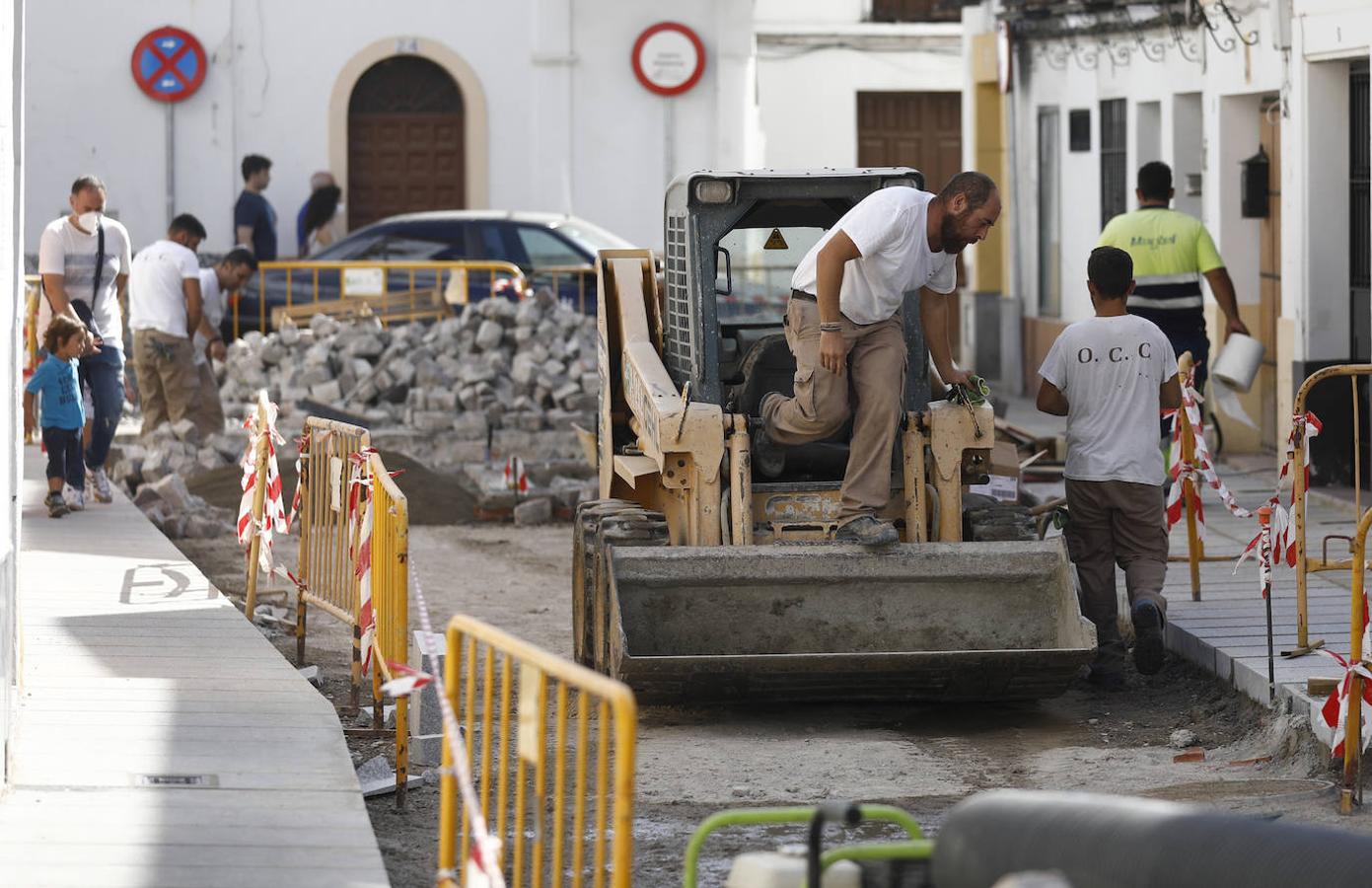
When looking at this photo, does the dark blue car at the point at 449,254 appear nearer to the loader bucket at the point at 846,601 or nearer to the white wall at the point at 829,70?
the white wall at the point at 829,70

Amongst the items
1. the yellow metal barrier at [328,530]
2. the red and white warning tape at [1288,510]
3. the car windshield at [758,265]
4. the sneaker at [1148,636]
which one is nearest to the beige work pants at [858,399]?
the car windshield at [758,265]

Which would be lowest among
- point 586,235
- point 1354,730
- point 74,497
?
point 1354,730

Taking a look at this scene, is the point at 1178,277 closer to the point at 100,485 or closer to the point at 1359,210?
the point at 1359,210

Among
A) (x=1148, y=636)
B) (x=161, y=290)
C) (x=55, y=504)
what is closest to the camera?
(x=1148, y=636)

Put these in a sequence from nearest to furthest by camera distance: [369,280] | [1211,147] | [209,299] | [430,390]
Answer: [1211,147], [209,299], [430,390], [369,280]

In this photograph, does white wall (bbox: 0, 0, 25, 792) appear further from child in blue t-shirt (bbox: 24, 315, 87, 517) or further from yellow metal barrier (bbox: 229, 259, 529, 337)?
yellow metal barrier (bbox: 229, 259, 529, 337)

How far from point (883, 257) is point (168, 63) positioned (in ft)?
59.6

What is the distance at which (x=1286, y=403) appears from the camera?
571 inches

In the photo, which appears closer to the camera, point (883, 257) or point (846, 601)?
point (883, 257)

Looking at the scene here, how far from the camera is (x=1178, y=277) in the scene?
12.6m

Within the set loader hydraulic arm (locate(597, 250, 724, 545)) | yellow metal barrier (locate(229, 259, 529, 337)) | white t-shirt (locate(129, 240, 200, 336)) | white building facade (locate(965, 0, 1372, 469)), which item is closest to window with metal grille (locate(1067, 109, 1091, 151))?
white building facade (locate(965, 0, 1372, 469))

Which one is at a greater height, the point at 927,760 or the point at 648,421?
the point at 648,421

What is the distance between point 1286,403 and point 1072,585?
6446 millimetres

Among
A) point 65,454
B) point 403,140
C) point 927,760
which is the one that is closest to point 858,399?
point 927,760
